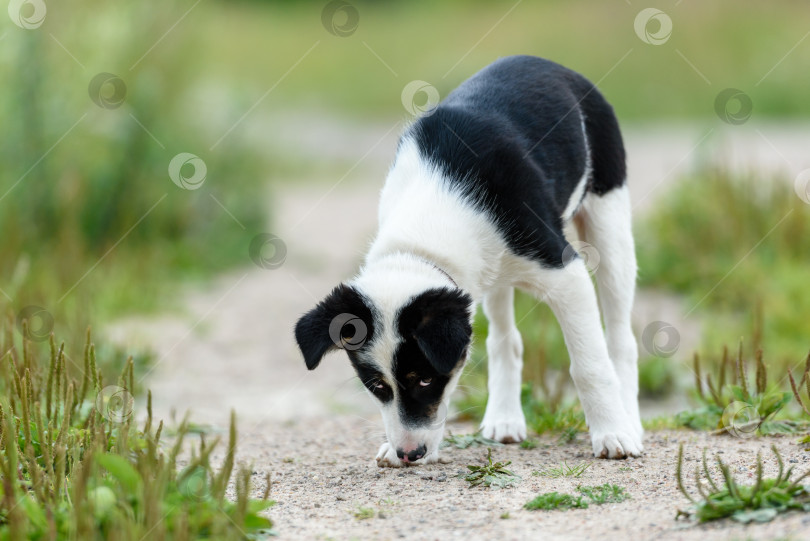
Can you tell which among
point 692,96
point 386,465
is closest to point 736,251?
point 386,465

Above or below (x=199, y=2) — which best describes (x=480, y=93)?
below

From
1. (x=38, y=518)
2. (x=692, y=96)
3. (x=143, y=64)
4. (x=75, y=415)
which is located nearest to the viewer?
(x=38, y=518)

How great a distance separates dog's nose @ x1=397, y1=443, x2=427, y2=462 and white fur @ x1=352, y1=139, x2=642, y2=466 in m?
0.03

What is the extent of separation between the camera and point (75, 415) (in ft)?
13.9

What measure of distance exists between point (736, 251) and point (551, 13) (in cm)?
1791

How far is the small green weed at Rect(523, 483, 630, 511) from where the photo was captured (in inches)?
140

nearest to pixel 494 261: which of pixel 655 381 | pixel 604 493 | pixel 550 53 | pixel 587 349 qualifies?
pixel 587 349

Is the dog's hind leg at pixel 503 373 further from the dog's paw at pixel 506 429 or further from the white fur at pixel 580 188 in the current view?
the white fur at pixel 580 188

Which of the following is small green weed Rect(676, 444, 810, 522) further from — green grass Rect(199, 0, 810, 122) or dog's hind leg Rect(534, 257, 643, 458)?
green grass Rect(199, 0, 810, 122)

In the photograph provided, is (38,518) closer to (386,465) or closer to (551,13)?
(386,465)

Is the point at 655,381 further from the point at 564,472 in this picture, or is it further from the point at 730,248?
the point at 730,248

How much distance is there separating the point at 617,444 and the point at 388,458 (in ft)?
3.14

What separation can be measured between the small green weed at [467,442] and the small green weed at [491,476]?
53cm

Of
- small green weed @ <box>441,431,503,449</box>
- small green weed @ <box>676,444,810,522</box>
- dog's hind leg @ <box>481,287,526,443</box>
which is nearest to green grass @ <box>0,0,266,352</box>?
dog's hind leg @ <box>481,287,526,443</box>
